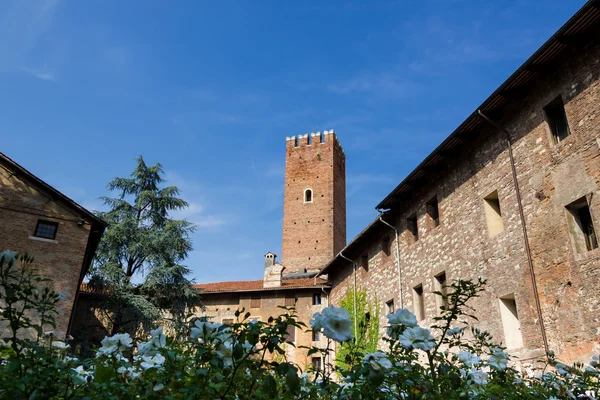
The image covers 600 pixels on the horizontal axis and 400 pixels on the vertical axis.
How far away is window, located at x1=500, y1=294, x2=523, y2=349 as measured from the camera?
30.9 ft

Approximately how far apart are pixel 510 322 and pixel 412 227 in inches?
218

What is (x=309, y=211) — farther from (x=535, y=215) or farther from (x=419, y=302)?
(x=535, y=215)

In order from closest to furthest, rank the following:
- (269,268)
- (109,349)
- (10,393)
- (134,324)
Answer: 1. (10,393)
2. (109,349)
3. (134,324)
4. (269,268)

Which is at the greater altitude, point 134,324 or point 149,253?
point 149,253

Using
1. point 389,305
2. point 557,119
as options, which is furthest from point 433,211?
point 557,119

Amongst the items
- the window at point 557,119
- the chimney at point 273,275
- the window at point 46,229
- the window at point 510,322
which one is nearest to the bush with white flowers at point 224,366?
the window at point 510,322

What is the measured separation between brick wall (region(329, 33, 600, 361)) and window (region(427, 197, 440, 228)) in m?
0.34

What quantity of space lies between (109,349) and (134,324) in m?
16.8

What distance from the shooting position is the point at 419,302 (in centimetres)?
1367

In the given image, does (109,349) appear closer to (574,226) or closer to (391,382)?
(391,382)

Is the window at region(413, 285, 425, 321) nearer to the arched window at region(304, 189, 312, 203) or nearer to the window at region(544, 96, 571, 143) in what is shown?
the window at region(544, 96, 571, 143)

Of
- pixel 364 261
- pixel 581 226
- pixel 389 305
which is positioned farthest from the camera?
pixel 364 261

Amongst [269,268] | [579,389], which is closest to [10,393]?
[579,389]

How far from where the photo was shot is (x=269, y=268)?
2544 cm
